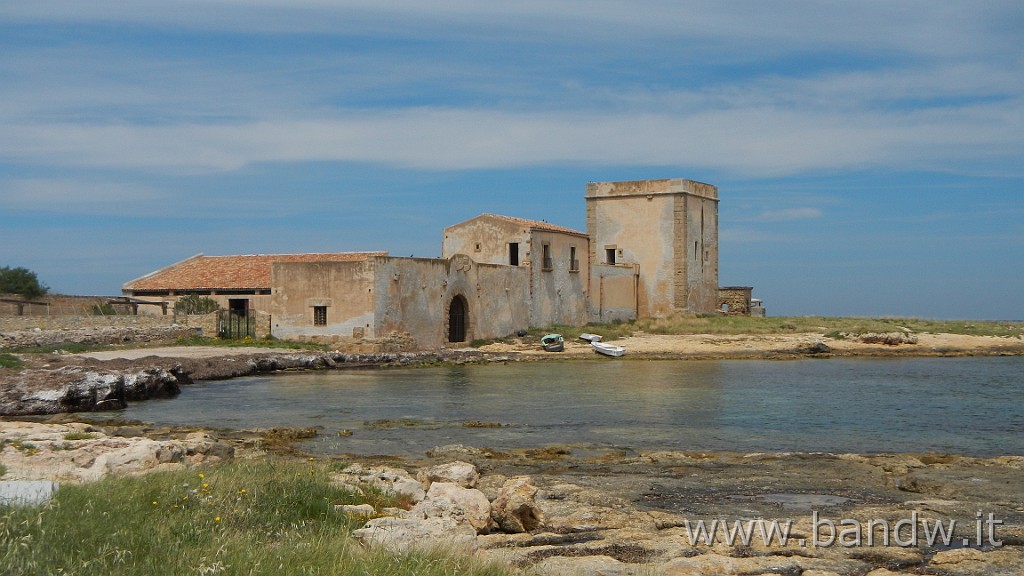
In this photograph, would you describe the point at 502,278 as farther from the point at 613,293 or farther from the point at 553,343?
the point at 613,293

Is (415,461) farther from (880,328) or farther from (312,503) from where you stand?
(880,328)

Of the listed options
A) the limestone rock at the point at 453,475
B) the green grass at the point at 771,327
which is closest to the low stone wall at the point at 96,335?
the green grass at the point at 771,327

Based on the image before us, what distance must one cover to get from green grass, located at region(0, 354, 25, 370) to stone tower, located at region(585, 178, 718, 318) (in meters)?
28.2

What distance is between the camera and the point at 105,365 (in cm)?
2133

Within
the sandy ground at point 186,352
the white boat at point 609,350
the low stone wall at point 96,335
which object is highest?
the low stone wall at point 96,335

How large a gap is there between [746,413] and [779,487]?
26.7 feet

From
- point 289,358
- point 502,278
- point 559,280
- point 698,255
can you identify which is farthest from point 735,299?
point 289,358

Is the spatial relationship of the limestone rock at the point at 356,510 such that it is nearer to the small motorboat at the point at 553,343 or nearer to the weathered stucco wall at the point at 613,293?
the small motorboat at the point at 553,343

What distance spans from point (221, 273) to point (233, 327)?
26.2 ft

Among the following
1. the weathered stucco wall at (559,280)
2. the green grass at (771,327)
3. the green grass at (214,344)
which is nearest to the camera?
the green grass at (214,344)

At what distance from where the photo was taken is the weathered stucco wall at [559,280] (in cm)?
3897

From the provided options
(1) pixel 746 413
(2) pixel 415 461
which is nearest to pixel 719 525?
(2) pixel 415 461

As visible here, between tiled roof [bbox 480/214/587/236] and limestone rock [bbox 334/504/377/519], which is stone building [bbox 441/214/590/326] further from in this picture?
limestone rock [bbox 334/504/377/519]

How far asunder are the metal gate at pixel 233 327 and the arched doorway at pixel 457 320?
7084 mm
